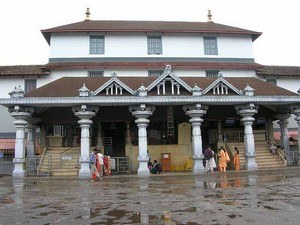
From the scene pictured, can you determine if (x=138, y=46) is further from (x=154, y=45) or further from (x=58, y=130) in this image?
(x=58, y=130)

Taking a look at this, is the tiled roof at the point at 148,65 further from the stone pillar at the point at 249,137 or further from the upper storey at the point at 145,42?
the stone pillar at the point at 249,137

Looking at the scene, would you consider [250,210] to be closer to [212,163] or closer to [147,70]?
[212,163]

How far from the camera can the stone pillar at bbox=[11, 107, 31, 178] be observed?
21.5 meters

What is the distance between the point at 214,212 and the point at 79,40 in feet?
85.2

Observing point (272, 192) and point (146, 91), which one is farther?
point (146, 91)

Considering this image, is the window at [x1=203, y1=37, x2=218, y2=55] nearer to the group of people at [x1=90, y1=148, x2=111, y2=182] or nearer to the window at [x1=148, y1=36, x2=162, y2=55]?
the window at [x1=148, y1=36, x2=162, y2=55]

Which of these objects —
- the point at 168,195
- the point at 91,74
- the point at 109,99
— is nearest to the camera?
the point at 168,195

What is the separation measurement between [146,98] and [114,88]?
2347 millimetres

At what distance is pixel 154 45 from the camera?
107 feet

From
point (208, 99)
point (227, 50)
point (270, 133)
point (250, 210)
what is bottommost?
point (250, 210)

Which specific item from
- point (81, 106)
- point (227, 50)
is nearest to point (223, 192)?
point (81, 106)

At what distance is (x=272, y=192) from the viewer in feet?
39.2

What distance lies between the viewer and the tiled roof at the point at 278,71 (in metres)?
32.4

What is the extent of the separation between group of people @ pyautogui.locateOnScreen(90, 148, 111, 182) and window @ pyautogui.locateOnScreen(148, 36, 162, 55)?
13.5 m
